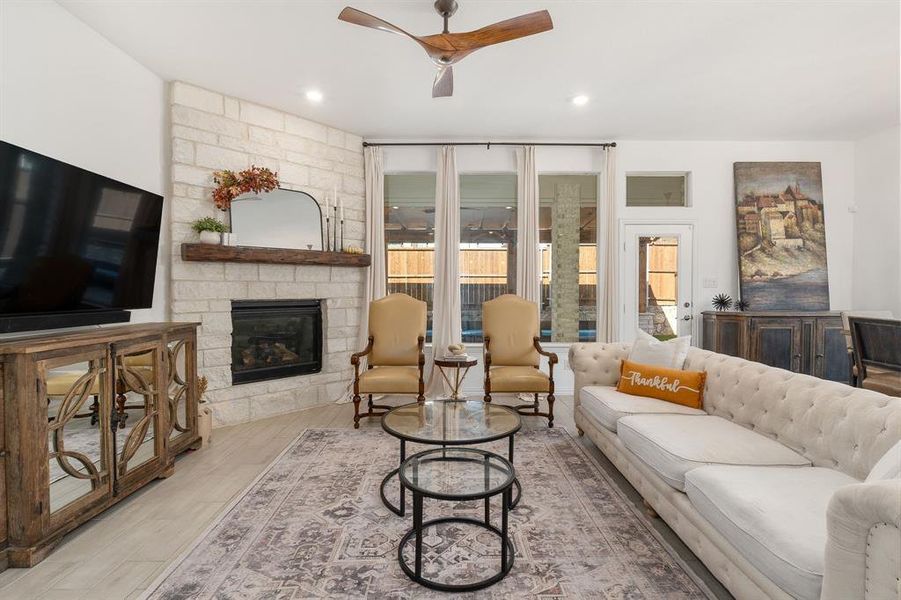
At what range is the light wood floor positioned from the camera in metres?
1.74

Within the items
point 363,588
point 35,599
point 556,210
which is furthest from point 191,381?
point 556,210

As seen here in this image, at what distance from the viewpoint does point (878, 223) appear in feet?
15.8

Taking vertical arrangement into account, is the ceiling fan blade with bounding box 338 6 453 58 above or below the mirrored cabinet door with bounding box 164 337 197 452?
above

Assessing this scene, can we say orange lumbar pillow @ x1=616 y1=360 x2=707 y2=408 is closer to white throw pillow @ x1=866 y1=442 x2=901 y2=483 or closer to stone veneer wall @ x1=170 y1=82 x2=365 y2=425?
white throw pillow @ x1=866 y1=442 x2=901 y2=483

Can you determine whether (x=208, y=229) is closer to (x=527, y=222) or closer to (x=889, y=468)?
(x=527, y=222)

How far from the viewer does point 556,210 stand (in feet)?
17.2

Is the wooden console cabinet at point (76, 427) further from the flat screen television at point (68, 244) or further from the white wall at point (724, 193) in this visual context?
the white wall at point (724, 193)

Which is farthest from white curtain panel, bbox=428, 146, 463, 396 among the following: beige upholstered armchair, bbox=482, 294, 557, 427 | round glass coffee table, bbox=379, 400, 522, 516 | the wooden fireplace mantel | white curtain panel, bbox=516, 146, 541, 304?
round glass coffee table, bbox=379, 400, 522, 516

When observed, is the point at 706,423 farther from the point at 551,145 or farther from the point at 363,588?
the point at 551,145

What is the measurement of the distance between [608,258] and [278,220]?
3.70m

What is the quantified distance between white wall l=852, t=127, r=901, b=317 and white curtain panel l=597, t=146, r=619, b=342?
293 cm

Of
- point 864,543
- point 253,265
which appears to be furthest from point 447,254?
point 864,543

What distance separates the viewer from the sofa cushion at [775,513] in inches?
A: 48.4

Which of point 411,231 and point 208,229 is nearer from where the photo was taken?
point 208,229
